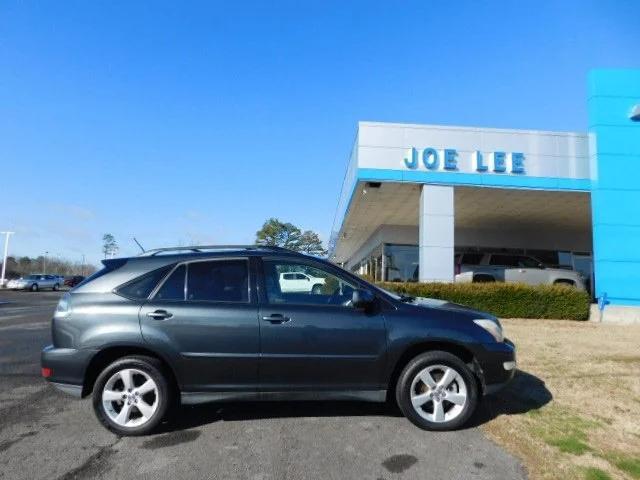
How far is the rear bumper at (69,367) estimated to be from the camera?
4277mm

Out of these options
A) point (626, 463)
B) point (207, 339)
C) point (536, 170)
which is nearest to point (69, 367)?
point (207, 339)

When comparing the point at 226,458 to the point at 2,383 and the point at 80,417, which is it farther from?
the point at 2,383

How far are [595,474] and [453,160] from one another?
12112mm

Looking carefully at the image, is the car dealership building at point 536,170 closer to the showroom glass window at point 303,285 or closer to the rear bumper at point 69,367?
the showroom glass window at point 303,285

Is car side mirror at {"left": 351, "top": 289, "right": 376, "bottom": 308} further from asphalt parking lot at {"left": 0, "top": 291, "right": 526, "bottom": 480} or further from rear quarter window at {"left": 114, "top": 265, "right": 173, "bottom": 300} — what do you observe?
rear quarter window at {"left": 114, "top": 265, "right": 173, "bottom": 300}

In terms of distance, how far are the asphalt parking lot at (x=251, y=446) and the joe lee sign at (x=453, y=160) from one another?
10.5 m

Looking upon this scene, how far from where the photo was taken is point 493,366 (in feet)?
14.8

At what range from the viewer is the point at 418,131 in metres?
14.4

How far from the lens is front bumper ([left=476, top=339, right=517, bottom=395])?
4508mm

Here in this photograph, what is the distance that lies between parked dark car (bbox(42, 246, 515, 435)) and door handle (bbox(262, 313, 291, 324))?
2 centimetres

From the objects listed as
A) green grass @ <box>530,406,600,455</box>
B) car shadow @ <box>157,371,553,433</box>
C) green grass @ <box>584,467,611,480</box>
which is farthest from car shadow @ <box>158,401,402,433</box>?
green grass @ <box>584,467,611,480</box>

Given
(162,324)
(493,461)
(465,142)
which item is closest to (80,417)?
(162,324)

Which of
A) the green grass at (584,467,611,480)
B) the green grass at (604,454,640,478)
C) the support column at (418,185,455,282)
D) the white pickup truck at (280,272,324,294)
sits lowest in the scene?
the green grass at (584,467,611,480)

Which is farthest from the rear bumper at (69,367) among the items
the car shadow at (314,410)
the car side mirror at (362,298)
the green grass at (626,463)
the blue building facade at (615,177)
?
the blue building facade at (615,177)
